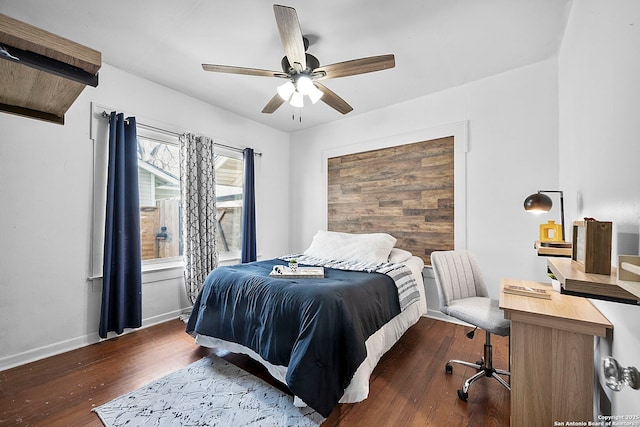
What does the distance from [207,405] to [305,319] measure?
847 millimetres

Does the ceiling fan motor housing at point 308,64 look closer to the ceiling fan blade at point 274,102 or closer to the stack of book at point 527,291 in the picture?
the ceiling fan blade at point 274,102

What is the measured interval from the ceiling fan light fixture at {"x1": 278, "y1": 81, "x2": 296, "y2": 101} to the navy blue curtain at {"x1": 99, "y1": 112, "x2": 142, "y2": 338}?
169cm

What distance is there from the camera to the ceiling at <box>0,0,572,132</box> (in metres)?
1.98

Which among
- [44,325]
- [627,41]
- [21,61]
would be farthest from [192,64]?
[627,41]

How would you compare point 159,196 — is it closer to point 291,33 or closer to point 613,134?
point 291,33

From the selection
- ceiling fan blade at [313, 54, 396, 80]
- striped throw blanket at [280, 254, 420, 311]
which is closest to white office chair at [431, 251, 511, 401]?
striped throw blanket at [280, 254, 420, 311]

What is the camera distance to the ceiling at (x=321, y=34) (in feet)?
6.49

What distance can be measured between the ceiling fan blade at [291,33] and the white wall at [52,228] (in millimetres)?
2051

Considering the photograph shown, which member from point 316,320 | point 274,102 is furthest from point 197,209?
point 316,320

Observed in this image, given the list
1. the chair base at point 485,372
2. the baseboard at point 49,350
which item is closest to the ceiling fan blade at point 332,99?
the chair base at point 485,372

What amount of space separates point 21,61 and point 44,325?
269 centimetres

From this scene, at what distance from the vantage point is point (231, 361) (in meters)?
2.29

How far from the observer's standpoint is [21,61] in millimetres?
686

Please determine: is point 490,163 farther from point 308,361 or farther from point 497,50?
point 308,361
